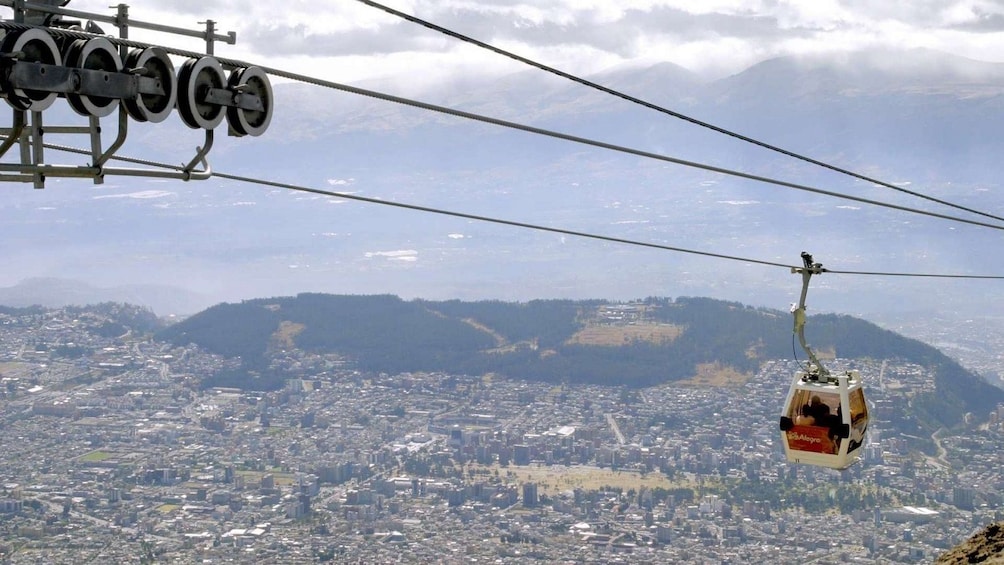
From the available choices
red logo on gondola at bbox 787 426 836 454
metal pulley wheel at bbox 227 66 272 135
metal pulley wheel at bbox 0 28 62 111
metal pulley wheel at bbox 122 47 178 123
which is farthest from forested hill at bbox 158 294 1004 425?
metal pulley wheel at bbox 0 28 62 111

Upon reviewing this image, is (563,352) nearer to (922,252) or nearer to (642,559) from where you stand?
(642,559)

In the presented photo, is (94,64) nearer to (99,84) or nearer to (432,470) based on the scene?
(99,84)

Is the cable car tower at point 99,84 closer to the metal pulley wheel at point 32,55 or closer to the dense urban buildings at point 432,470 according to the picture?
the metal pulley wheel at point 32,55

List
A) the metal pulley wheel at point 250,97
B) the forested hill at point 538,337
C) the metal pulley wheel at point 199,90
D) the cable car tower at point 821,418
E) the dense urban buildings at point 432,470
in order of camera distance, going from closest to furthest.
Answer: the metal pulley wheel at point 199,90
the metal pulley wheel at point 250,97
the cable car tower at point 821,418
the dense urban buildings at point 432,470
the forested hill at point 538,337

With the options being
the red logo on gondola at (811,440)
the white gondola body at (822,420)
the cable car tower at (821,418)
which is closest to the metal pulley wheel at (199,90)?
the cable car tower at (821,418)

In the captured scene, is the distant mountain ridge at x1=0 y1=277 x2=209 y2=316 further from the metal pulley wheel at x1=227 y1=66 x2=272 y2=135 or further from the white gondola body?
the metal pulley wheel at x1=227 y1=66 x2=272 y2=135

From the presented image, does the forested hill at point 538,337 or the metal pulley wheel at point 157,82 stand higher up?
the metal pulley wheel at point 157,82

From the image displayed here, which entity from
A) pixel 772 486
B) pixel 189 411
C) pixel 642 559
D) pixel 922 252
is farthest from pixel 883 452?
pixel 922 252

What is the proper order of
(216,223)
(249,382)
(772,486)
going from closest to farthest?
(772,486), (249,382), (216,223)
